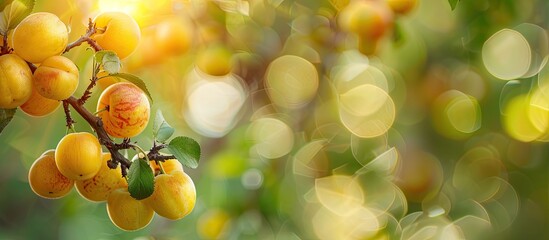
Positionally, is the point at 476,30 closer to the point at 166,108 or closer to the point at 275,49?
the point at 275,49

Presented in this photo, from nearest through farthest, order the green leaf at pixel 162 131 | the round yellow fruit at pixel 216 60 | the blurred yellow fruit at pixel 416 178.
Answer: the green leaf at pixel 162 131, the round yellow fruit at pixel 216 60, the blurred yellow fruit at pixel 416 178

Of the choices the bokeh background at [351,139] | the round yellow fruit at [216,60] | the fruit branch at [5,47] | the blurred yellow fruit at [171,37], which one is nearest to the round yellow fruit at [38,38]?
the fruit branch at [5,47]

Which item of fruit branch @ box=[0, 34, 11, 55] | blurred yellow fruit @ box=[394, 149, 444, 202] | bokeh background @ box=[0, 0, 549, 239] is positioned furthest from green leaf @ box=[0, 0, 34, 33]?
blurred yellow fruit @ box=[394, 149, 444, 202]

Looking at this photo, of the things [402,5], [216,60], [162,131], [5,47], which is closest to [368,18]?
[402,5]

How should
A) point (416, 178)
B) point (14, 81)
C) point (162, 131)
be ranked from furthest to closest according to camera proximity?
1. point (416, 178)
2. point (162, 131)
3. point (14, 81)

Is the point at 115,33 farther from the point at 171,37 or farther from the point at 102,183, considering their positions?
the point at 171,37

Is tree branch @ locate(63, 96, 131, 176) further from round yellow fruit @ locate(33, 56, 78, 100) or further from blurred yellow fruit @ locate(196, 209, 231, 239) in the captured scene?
blurred yellow fruit @ locate(196, 209, 231, 239)

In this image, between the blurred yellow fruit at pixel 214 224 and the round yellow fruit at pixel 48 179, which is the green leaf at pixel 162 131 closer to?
the round yellow fruit at pixel 48 179
